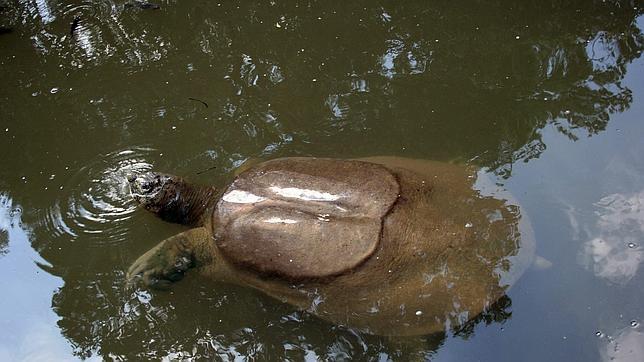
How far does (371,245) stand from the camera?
10.4 feet

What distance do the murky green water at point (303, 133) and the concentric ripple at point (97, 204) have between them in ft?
0.05

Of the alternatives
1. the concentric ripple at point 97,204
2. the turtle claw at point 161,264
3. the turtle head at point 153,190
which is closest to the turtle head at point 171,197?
the turtle head at point 153,190

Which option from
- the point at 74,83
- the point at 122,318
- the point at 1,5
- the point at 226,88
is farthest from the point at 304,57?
the point at 1,5

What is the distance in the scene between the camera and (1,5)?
22.3ft

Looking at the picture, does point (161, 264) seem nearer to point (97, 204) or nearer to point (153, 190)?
point (153, 190)

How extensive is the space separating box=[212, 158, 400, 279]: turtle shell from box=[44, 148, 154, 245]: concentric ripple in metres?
1.10

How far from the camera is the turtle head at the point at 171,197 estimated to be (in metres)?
4.10

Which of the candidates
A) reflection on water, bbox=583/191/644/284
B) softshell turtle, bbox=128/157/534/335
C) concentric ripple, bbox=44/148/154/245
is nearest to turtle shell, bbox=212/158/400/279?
softshell turtle, bbox=128/157/534/335

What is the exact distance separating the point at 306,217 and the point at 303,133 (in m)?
1.63

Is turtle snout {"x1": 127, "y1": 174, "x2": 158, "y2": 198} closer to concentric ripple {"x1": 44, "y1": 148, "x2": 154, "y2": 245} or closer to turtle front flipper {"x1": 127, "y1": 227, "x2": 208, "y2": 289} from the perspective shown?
concentric ripple {"x1": 44, "y1": 148, "x2": 154, "y2": 245}

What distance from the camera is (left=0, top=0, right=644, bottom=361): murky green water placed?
3.61 meters

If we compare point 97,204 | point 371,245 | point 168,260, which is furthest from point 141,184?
point 371,245

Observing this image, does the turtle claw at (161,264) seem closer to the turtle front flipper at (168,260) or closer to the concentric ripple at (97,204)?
the turtle front flipper at (168,260)

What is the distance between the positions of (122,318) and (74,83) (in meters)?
2.77
